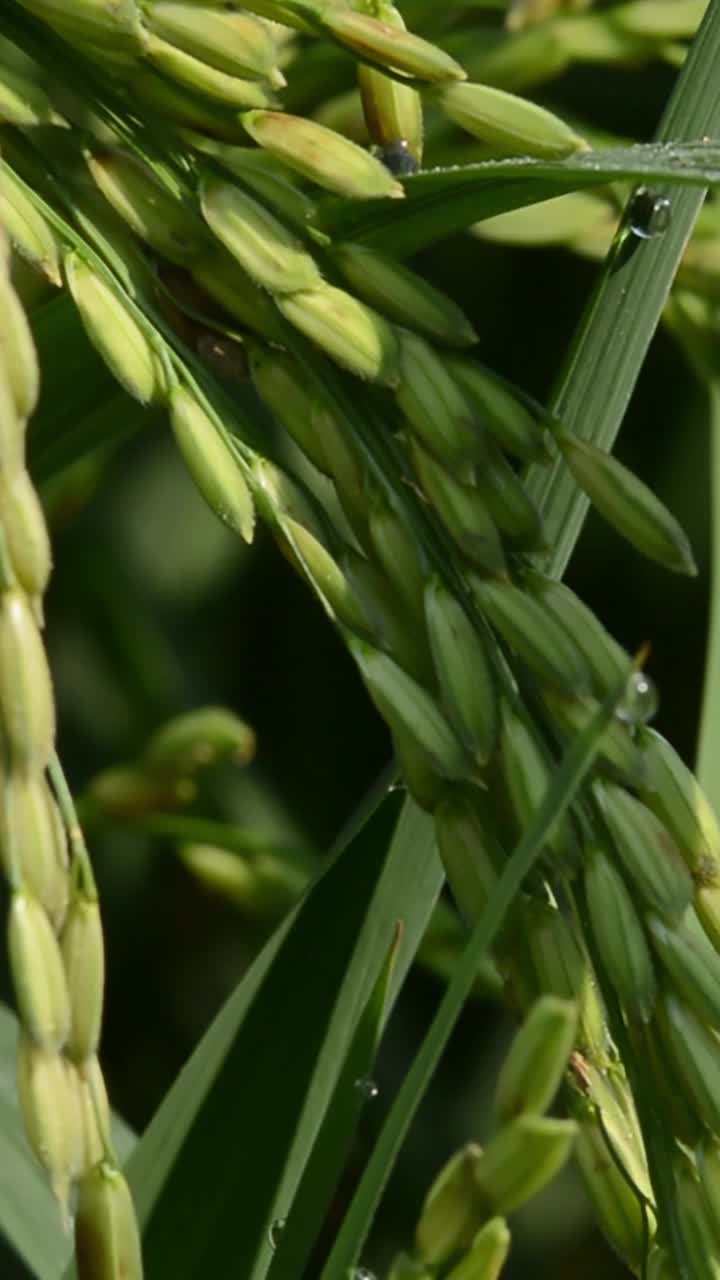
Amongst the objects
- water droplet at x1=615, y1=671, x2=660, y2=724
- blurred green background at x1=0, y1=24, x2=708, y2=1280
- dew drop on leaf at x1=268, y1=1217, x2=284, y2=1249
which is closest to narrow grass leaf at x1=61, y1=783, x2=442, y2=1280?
dew drop on leaf at x1=268, y1=1217, x2=284, y2=1249

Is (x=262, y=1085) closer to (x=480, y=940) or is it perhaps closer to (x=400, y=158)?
(x=480, y=940)

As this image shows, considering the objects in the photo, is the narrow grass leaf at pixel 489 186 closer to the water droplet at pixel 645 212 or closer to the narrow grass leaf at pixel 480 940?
the water droplet at pixel 645 212

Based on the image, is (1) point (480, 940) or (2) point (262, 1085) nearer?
(1) point (480, 940)

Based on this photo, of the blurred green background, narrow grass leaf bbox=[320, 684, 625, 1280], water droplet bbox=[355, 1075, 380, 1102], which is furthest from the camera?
the blurred green background

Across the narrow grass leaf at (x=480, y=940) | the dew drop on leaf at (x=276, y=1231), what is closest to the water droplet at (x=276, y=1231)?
the dew drop on leaf at (x=276, y=1231)

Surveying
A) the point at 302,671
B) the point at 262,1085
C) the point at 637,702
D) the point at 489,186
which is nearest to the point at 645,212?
the point at 489,186

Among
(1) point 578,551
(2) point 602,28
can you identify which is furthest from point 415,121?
(1) point 578,551

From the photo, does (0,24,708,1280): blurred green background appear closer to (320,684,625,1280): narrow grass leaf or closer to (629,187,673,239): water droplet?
(629,187,673,239): water droplet
